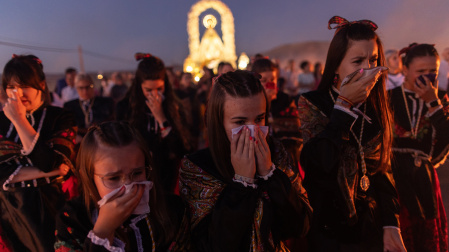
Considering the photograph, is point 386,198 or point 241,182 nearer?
point 241,182

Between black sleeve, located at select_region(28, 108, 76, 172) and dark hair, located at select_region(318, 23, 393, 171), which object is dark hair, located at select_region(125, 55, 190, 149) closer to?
black sleeve, located at select_region(28, 108, 76, 172)

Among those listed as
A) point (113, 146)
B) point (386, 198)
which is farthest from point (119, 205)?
point (386, 198)

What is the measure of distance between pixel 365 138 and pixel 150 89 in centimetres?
231

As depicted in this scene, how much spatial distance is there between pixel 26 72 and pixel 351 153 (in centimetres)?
246

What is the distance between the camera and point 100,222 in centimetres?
156

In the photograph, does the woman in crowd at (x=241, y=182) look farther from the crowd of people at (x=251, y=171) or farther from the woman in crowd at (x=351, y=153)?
the woman in crowd at (x=351, y=153)

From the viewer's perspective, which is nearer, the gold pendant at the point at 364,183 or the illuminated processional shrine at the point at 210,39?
the gold pendant at the point at 364,183

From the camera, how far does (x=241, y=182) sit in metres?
1.65

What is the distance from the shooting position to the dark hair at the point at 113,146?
1748 millimetres

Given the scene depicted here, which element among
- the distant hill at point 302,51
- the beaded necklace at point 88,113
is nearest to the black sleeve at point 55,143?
the beaded necklace at point 88,113

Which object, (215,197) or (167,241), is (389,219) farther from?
(167,241)

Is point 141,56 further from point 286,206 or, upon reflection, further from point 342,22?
point 286,206

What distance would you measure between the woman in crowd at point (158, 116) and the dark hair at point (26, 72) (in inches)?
37.9

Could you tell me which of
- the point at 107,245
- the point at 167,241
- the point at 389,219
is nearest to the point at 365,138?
the point at 389,219
